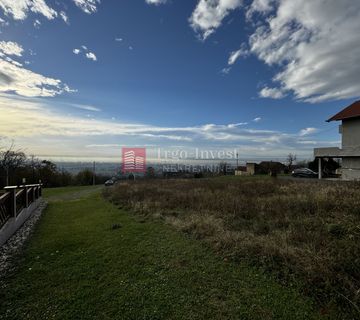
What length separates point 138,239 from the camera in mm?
6145

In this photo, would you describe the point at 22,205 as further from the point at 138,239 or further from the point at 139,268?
the point at 139,268

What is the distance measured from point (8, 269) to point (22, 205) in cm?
573

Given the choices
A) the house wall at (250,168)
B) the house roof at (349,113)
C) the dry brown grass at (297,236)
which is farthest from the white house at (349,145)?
the house wall at (250,168)

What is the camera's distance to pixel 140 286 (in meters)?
3.66

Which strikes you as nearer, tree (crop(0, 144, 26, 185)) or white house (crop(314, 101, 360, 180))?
white house (crop(314, 101, 360, 180))

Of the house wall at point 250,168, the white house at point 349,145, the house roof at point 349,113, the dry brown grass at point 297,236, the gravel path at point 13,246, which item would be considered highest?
the house roof at point 349,113

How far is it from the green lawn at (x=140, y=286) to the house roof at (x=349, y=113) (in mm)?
22581

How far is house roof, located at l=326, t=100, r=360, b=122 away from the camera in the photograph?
21202 mm

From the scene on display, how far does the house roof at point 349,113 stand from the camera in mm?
21202

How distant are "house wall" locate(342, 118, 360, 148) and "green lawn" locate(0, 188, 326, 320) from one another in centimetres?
2242

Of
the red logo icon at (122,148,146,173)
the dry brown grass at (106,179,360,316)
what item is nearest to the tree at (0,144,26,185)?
the red logo icon at (122,148,146,173)

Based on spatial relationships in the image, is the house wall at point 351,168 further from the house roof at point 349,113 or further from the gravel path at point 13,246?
the gravel path at point 13,246

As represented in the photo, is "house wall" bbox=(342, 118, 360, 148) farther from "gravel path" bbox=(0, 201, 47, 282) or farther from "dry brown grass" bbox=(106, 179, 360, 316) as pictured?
"gravel path" bbox=(0, 201, 47, 282)

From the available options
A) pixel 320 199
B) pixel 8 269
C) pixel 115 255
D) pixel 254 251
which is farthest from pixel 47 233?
pixel 320 199
